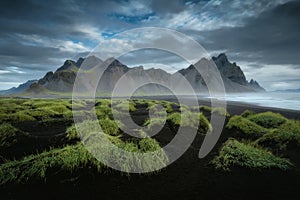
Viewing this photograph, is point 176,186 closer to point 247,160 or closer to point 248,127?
point 247,160

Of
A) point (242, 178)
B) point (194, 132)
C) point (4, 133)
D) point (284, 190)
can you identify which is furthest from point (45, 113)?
point (284, 190)

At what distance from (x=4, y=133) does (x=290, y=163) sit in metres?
12.5

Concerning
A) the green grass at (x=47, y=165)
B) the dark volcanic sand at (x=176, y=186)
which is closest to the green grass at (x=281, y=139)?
the dark volcanic sand at (x=176, y=186)

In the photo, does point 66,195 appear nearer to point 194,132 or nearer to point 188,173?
point 188,173

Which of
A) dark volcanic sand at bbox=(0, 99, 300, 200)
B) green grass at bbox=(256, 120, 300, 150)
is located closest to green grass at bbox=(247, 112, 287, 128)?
green grass at bbox=(256, 120, 300, 150)

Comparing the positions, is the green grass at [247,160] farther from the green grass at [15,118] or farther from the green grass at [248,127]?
the green grass at [15,118]

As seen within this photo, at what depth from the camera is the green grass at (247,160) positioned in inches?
273

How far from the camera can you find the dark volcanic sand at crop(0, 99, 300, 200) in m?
5.23

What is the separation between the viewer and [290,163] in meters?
7.09

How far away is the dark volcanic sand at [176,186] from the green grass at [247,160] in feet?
0.93

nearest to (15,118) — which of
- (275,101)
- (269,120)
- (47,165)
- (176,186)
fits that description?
(47,165)

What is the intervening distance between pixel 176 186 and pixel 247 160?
3.30 m

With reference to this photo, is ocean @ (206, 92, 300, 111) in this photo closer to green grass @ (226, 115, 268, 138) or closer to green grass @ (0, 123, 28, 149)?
green grass @ (226, 115, 268, 138)

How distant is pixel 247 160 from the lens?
7.33m
